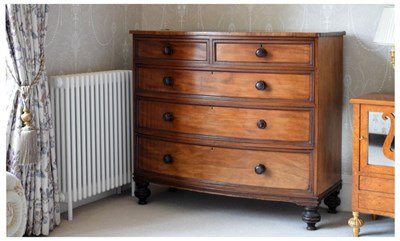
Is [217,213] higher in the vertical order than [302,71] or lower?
lower

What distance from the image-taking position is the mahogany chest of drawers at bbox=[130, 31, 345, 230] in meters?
3.76

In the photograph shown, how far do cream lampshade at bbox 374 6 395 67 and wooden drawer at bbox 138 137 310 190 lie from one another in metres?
0.72

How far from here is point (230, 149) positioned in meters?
3.95

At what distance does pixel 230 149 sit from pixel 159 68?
0.65 m

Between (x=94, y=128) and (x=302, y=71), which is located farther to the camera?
(x=94, y=128)

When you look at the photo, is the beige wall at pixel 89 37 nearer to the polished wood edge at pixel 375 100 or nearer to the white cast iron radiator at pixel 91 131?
the white cast iron radiator at pixel 91 131

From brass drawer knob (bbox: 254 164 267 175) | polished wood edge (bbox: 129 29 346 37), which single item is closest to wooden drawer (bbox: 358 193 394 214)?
brass drawer knob (bbox: 254 164 267 175)

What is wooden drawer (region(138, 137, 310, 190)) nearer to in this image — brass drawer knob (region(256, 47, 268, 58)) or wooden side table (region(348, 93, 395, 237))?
wooden side table (region(348, 93, 395, 237))

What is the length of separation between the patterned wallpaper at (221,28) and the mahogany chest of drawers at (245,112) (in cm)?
11

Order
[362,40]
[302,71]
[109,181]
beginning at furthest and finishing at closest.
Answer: [109,181] → [362,40] → [302,71]

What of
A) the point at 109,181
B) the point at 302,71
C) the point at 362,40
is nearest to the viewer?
the point at 302,71

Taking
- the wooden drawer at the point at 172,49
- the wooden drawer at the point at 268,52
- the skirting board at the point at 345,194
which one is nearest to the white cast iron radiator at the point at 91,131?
the wooden drawer at the point at 172,49
